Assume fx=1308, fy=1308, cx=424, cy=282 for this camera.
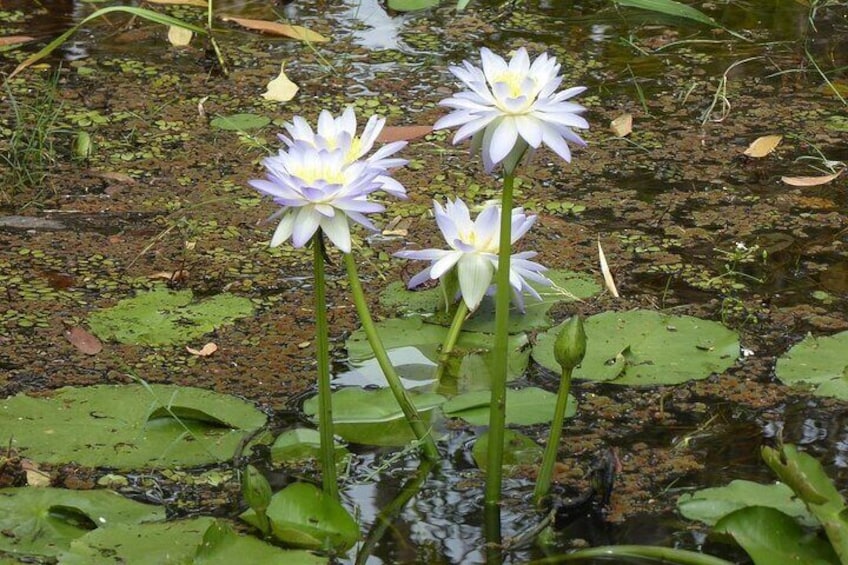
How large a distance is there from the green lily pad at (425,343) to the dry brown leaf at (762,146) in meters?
1.15

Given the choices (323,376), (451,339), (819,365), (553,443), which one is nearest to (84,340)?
(451,339)

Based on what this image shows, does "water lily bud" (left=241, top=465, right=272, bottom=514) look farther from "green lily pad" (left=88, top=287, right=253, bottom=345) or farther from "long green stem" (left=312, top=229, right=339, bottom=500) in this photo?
"green lily pad" (left=88, top=287, right=253, bottom=345)

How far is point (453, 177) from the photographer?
3373 millimetres

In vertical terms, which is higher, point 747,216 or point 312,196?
point 312,196

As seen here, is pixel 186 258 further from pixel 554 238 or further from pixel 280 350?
pixel 554 238

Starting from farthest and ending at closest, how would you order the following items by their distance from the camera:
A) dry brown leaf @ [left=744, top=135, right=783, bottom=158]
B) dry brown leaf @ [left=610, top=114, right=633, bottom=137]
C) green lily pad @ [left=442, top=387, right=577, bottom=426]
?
dry brown leaf @ [left=610, top=114, right=633, bottom=137]
dry brown leaf @ [left=744, top=135, right=783, bottom=158]
green lily pad @ [left=442, top=387, right=577, bottom=426]

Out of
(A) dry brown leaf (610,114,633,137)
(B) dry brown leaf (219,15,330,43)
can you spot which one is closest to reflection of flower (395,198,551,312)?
(A) dry brown leaf (610,114,633,137)

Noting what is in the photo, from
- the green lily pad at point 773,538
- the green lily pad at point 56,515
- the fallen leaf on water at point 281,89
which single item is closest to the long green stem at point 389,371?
the green lily pad at point 56,515

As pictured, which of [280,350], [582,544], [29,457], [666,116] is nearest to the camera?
[582,544]

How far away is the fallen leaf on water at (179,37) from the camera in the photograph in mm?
4199

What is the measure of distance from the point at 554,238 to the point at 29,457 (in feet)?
4.45

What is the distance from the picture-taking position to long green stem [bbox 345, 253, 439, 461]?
2.04 meters

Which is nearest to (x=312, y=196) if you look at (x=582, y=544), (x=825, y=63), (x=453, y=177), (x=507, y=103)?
(x=507, y=103)

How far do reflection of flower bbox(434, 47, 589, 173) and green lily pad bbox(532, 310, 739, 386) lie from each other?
0.67 m
